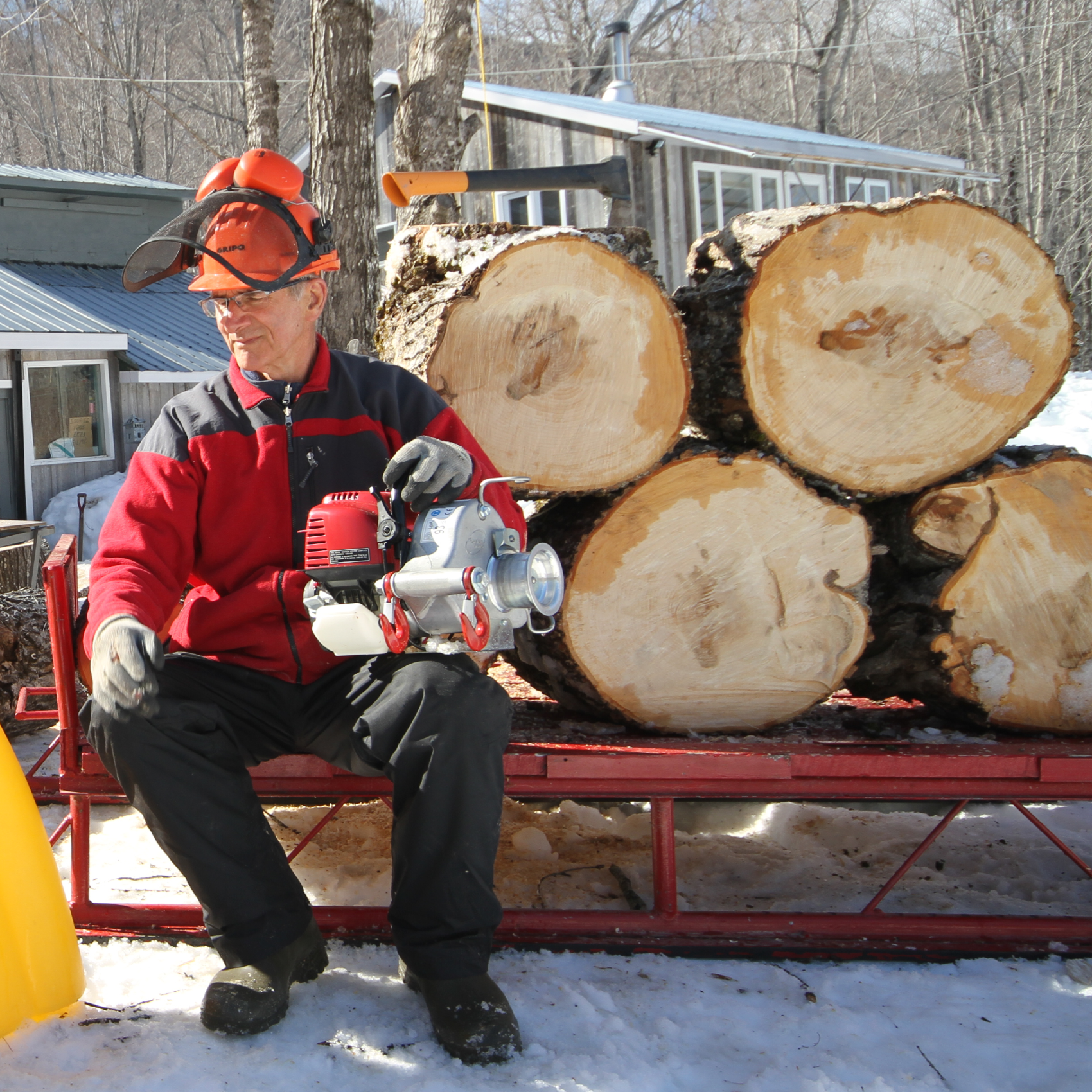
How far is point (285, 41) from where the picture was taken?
2256 cm

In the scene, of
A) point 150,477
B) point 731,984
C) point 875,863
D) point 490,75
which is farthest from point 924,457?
point 490,75

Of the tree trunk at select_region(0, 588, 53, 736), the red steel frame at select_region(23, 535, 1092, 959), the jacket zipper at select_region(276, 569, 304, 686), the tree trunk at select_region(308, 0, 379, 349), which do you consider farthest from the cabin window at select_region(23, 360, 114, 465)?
the jacket zipper at select_region(276, 569, 304, 686)

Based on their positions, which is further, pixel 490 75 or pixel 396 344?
pixel 490 75

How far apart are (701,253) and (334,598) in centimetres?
151

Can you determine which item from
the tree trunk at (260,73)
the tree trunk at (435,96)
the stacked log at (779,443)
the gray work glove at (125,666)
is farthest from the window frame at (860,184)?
the gray work glove at (125,666)

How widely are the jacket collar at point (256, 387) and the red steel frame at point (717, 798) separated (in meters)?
0.52

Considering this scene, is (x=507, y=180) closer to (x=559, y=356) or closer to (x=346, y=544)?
(x=559, y=356)

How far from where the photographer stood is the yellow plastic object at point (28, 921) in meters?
1.94

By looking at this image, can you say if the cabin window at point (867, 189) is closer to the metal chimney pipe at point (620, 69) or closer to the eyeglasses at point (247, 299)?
the metal chimney pipe at point (620, 69)

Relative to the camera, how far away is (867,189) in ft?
50.2

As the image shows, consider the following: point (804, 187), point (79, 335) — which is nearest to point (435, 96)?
point (79, 335)

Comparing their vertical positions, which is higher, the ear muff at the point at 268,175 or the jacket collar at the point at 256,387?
the ear muff at the point at 268,175

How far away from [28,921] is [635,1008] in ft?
3.94

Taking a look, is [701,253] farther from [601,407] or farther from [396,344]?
[396,344]
